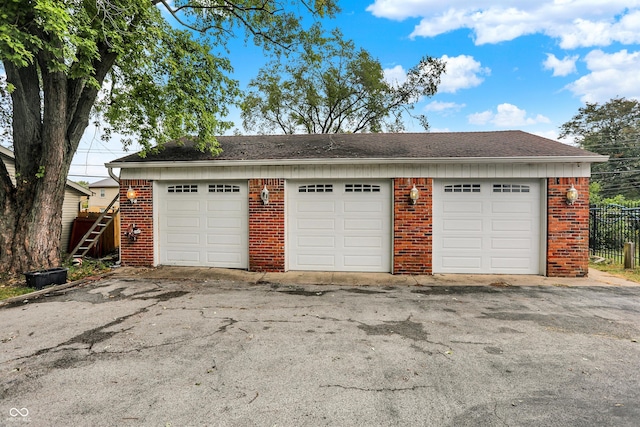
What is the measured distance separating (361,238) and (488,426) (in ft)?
18.3

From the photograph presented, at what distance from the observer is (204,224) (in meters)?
8.30

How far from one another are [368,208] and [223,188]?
379 centimetres

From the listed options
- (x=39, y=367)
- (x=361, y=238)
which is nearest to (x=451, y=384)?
(x=39, y=367)

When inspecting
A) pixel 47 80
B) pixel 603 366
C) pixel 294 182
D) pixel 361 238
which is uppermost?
pixel 47 80

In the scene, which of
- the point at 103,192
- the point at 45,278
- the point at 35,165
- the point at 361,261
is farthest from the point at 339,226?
the point at 103,192

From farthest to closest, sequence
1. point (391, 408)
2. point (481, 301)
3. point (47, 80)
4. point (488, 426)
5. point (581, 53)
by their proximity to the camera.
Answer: point (581, 53) → point (47, 80) → point (481, 301) → point (391, 408) → point (488, 426)

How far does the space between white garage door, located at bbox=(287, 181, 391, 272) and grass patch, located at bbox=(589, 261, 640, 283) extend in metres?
5.52

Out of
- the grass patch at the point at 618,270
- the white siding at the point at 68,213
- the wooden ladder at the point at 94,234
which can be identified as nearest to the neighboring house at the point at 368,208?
the grass patch at the point at 618,270

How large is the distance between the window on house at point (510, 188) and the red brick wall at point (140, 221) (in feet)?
28.6

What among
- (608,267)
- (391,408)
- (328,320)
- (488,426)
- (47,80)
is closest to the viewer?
(488,426)

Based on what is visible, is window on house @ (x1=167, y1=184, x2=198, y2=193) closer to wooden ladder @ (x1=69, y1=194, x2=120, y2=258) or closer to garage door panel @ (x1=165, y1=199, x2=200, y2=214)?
garage door panel @ (x1=165, y1=199, x2=200, y2=214)

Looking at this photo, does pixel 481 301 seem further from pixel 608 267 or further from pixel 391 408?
pixel 608 267

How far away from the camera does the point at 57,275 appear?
6426 mm

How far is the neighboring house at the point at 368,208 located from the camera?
7242 mm
